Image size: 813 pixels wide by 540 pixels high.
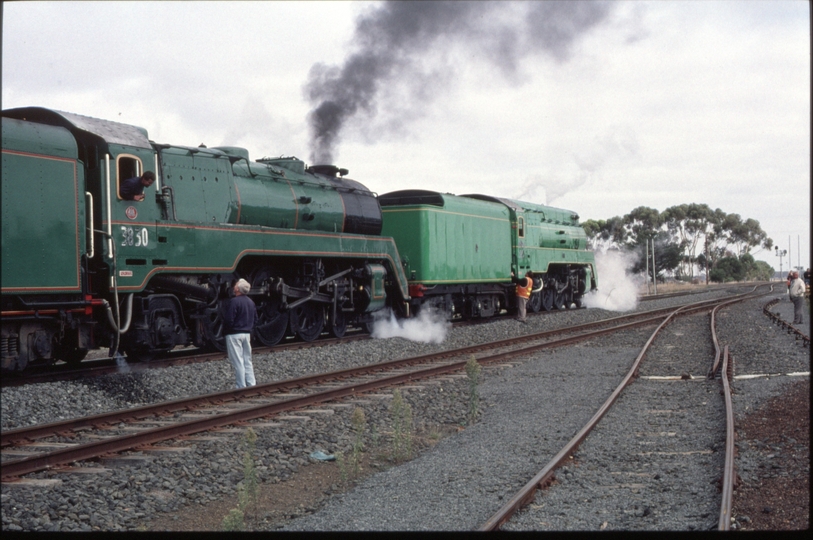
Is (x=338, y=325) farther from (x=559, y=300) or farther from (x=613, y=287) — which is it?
(x=613, y=287)

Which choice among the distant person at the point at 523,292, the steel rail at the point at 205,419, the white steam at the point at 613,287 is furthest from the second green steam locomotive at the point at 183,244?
the white steam at the point at 613,287

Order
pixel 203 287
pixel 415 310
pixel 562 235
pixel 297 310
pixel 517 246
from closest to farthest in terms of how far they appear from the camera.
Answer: pixel 203 287 → pixel 297 310 → pixel 415 310 → pixel 517 246 → pixel 562 235

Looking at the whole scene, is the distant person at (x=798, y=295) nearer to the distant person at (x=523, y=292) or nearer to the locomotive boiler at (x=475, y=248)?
the distant person at (x=523, y=292)

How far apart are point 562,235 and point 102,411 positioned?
68.4 feet

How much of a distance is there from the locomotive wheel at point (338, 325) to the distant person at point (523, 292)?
762cm

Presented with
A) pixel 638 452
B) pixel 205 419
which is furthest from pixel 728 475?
pixel 205 419

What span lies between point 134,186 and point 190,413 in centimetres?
330

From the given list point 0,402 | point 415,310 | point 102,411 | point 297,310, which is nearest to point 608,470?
point 102,411

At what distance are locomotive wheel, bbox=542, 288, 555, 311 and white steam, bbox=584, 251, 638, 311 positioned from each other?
4.97m

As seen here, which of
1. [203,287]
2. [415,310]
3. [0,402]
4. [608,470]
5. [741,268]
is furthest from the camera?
[741,268]

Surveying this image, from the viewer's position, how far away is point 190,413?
8703mm

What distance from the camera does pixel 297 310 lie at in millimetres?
14562

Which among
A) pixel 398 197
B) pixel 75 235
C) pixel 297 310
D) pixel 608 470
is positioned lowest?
pixel 608 470

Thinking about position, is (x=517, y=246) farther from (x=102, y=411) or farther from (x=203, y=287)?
(x=102, y=411)
